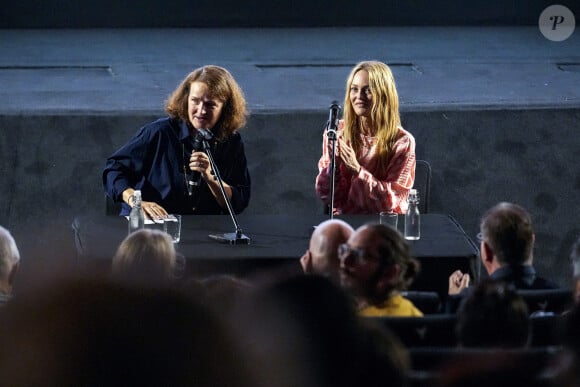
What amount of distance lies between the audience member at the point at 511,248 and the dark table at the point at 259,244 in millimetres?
633

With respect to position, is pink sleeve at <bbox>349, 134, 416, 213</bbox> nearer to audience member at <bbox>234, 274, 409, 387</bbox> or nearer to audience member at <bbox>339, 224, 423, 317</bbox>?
audience member at <bbox>339, 224, 423, 317</bbox>

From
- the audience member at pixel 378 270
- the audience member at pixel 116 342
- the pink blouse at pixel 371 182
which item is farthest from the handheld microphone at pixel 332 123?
the audience member at pixel 116 342

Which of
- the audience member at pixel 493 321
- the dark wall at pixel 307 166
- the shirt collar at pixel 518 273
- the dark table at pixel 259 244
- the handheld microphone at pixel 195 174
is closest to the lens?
the audience member at pixel 493 321

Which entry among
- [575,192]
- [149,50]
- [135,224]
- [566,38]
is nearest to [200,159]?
[135,224]

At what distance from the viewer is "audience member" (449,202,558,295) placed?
447cm

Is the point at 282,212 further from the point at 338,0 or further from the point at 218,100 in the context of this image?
the point at 338,0

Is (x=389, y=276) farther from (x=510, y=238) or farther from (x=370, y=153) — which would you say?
(x=370, y=153)

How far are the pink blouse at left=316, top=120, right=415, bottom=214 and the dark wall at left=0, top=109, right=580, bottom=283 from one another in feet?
4.00

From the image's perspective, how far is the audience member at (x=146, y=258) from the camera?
4031 mm

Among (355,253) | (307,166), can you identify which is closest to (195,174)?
(307,166)

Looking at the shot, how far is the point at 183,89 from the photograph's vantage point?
19.2 ft

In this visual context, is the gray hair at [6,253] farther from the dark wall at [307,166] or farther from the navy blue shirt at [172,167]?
the dark wall at [307,166]

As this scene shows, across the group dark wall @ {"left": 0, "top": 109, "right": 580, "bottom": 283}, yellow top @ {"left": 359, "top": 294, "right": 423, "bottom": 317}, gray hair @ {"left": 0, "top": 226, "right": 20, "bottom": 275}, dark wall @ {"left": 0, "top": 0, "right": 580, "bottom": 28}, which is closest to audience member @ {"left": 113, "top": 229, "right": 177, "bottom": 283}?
gray hair @ {"left": 0, "top": 226, "right": 20, "bottom": 275}

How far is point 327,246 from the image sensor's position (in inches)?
170
